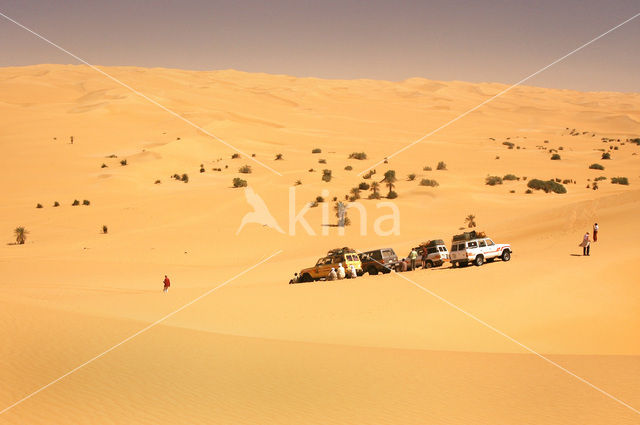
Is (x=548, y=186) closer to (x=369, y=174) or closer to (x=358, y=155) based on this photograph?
(x=369, y=174)

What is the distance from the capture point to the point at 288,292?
19859 millimetres

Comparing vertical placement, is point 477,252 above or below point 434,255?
above

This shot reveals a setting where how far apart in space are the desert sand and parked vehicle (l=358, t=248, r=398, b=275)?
1366 mm

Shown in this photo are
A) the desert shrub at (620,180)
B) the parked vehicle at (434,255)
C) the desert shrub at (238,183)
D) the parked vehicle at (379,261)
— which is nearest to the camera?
the parked vehicle at (379,261)

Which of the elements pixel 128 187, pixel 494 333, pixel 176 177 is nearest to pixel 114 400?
pixel 494 333

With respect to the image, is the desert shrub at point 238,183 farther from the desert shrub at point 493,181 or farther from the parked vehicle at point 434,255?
the parked vehicle at point 434,255

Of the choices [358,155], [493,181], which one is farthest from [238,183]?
[493,181]

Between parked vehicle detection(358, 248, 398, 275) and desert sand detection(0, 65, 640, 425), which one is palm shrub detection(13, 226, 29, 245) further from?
parked vehicle detection(358, 248, 398, 275)

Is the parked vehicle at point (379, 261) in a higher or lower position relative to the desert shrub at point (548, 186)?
lower

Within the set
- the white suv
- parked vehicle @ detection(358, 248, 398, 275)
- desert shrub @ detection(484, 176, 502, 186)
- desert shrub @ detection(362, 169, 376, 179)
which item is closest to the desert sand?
desert shrub @ detection(362, 169, 376, 179)

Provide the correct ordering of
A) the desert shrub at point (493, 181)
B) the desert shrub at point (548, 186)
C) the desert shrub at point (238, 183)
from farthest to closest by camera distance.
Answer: the desert shrub at point (493, 181) → the desert shrub at point (238, 183) → the desert shrub at point (548, 186)

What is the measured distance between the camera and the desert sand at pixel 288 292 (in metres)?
9.66

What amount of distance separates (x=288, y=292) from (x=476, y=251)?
842 cm

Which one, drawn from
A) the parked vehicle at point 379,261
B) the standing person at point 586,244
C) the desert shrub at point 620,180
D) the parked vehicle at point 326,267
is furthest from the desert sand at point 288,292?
the parked vehicle at point 379,261
